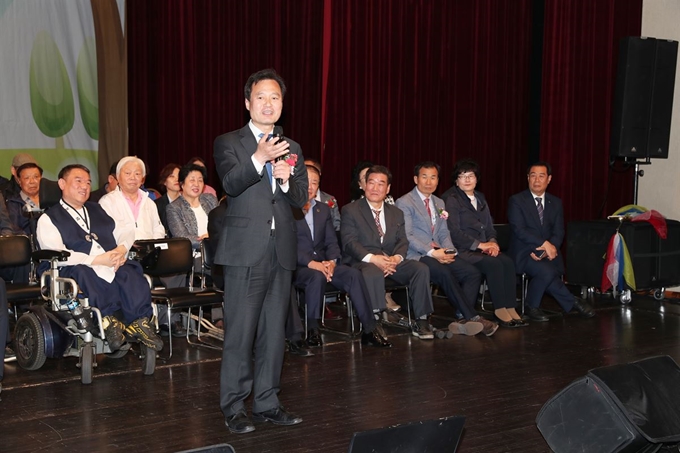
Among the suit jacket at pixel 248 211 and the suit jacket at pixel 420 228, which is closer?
the suit jacket at pixel 248 211

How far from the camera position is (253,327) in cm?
345

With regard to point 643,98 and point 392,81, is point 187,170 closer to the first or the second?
point 392,81

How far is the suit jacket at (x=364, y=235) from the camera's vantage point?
585cm

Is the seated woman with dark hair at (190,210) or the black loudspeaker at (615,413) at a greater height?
the seated woman with dark hair at (190,210)

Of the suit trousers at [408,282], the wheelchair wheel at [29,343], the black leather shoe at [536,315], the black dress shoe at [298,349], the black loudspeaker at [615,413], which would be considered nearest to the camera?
the black loudspeaker at [615,413]

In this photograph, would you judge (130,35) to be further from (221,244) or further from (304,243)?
(221,244)

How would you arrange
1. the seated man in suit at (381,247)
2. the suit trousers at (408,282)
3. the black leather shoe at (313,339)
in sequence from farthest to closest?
the seated man in suit at (381,247) < the suit trousers at (408,282) < the black leather shoe at (313,339)

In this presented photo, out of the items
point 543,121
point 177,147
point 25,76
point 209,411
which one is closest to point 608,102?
point 543,121

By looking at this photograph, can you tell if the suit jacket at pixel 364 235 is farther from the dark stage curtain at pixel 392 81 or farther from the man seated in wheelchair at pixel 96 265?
the dark stage curtain at pixel 392 81

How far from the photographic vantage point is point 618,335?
5887 mm

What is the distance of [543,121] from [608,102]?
2.46 feet

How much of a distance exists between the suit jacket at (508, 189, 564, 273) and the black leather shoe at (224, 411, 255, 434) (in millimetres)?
3744

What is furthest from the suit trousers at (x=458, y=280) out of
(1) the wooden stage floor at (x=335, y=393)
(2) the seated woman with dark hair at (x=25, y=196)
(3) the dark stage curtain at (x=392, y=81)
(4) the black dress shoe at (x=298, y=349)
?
(2) the seated woman with dark hair at (x=25, y=196)

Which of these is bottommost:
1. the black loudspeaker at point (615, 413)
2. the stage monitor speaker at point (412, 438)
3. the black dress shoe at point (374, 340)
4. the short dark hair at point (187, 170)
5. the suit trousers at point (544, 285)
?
the black dress shoe at point (374, 340)
